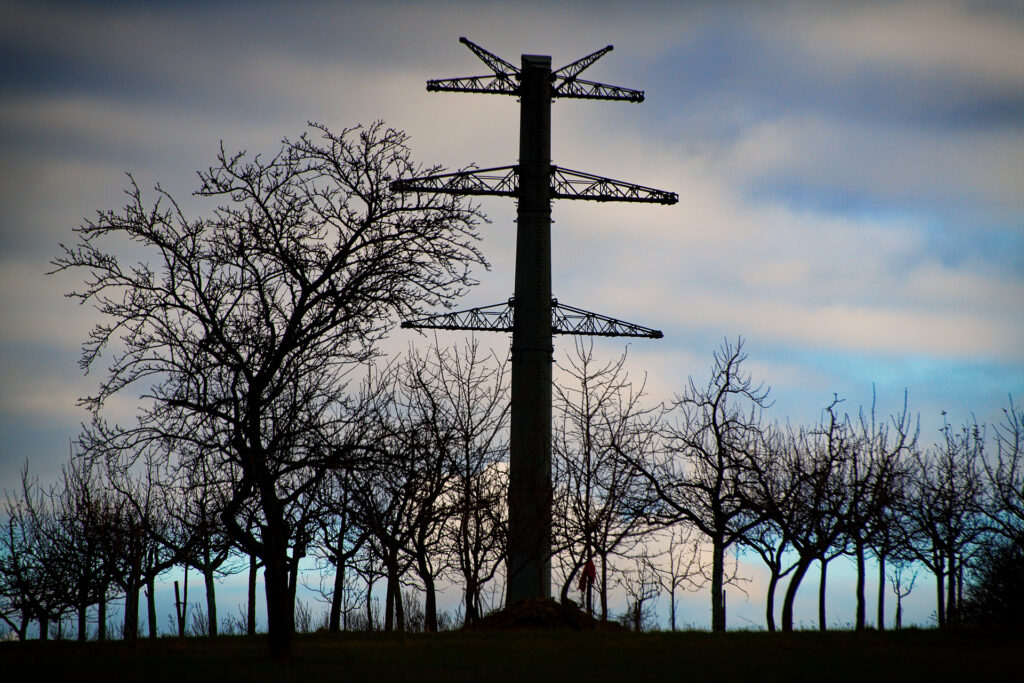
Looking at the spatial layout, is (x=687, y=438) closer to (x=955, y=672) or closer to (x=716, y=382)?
(x=716, y=382)

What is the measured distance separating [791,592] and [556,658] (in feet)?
36.3

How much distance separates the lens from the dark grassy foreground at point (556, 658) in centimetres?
1473

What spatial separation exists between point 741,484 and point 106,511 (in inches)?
833

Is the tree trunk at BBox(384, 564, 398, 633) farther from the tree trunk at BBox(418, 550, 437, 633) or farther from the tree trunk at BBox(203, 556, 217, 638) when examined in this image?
the tree trunk at BBox(203, 556, 217, 638)

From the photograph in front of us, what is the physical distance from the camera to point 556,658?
16734 millimetres

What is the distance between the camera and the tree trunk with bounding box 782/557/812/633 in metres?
25.3

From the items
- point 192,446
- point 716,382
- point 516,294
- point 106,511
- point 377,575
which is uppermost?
point 516,294

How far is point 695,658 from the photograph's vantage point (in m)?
16.6

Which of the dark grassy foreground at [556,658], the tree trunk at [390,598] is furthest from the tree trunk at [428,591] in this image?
the dark grassy foreground at [556,658]

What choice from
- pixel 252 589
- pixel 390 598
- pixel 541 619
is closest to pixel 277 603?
pixel 541 619

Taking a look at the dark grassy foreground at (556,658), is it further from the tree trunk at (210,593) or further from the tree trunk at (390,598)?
the tree trunk at (210,593)

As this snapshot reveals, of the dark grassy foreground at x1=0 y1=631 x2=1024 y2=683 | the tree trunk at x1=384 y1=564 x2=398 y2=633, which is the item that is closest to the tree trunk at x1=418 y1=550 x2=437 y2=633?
the tree trunk at x1=384 y1=564 x2=398 y2=633

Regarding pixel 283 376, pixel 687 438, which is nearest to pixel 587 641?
pixel 283 376

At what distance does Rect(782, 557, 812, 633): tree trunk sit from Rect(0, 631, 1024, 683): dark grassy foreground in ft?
16.5
